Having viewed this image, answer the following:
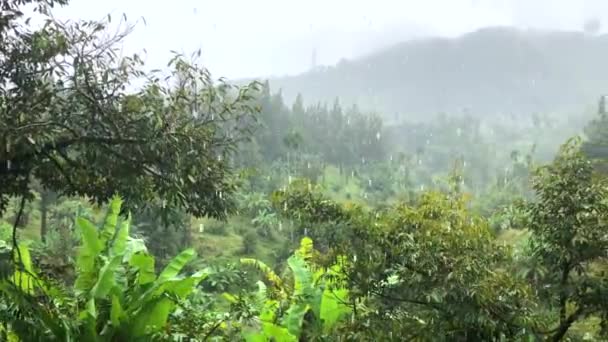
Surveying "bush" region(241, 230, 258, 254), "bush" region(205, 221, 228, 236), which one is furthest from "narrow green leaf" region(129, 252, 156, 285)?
"bush" region(205, 221, 228, 236)

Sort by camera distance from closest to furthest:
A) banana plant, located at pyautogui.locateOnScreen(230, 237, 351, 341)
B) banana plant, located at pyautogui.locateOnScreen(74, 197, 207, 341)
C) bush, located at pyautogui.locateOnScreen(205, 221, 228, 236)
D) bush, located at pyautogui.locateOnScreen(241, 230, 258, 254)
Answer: banana plant, located at pyautogui.locateOnScreen(74, 197, 207, 341), banana plant, located at pyautogui.locateOnScreen(230, 237, 351, 341), bush, located at pyautogui.locateOnScreen(241, 230, 258, 254), bush, located at pyautogui.locateOnScreen(205, 221, 228, 236)

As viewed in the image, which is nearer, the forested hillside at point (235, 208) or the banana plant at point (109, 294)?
the forested hillside at point (235, 208)

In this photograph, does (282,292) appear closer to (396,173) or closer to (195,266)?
(195,266)

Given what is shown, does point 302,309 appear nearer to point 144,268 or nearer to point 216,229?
point 144,268

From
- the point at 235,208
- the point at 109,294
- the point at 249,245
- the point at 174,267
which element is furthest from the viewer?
the point at 249,245

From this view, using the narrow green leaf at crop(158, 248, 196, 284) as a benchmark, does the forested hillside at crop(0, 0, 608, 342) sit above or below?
above

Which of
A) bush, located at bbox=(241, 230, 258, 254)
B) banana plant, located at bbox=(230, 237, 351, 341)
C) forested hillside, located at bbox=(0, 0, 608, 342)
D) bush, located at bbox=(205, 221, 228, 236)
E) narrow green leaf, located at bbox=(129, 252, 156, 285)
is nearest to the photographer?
forested hillside, located at bbox=(0, 0, 608, 342)

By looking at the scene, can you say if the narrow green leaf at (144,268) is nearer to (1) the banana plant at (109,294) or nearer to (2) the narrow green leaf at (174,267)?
(1) the banana plant at (109,294)

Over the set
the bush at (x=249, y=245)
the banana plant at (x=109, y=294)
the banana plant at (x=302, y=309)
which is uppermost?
the banana plant at (x=109, y=294)

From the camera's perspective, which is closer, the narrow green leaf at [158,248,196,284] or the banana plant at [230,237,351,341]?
the narrow green leaf at [158,248,196,284]

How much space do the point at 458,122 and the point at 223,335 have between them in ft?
358

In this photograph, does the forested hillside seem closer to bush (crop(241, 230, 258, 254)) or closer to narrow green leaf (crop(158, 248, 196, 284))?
narrow green leaf (crop(158, 248, 196, 284))

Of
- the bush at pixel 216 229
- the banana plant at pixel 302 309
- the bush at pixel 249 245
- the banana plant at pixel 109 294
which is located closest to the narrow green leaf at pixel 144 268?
the banana plant at pixel 109 294

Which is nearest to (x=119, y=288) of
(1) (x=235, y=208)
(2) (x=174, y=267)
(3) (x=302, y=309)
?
(2) (x=174, y=267)
